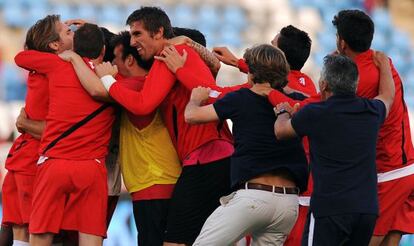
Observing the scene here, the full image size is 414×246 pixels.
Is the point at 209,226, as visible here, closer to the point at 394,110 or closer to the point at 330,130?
the point at 330,130

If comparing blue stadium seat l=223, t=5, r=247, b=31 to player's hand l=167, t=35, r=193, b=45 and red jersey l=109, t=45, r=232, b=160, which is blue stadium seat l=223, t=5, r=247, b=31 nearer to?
player's hand l=167, t=35, r=193, b=45

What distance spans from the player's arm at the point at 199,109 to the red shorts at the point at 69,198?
922mm

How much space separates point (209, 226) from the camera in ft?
23.4

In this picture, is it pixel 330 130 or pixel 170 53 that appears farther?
pixel 170 53

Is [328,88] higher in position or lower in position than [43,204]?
higher

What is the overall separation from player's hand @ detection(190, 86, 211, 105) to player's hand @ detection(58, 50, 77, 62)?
1.00 m

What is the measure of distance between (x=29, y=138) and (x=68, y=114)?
2.36 feet

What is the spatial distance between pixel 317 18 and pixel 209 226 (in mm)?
16591

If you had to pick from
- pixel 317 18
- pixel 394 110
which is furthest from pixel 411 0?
pixel 394 110

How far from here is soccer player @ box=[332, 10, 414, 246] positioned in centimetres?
761

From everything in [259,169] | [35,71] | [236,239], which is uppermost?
[35,71]

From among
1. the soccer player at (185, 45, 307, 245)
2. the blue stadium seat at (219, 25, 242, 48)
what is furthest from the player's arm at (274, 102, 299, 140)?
the blue stadium seat at (219, 25, 242, 48)

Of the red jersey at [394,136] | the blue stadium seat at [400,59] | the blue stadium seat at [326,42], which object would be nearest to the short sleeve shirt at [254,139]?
the red jersey at [394,136]

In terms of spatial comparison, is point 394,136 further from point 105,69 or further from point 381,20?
point 381,20
